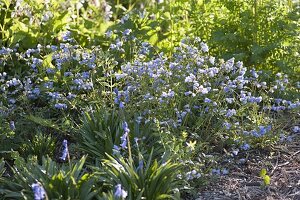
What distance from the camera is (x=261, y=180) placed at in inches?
163

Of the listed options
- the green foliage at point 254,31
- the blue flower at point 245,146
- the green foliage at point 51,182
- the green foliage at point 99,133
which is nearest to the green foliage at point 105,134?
the green foliage at point 99,133

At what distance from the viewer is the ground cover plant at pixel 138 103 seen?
3615 millimetres

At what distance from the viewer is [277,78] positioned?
17.4ft

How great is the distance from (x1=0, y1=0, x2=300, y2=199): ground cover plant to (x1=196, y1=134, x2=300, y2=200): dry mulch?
0.19 feet

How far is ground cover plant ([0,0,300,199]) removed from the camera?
3615 millimetres

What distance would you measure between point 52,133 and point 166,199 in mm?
1545

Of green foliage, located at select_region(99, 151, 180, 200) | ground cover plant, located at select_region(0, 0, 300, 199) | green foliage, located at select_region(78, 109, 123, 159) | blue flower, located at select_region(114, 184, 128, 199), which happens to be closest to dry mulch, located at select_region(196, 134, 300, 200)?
ground cover plant, located at select_region(0, 0, 300, 199)

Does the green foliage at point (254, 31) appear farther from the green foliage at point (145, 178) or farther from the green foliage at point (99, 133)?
the green foliage at point (145, 178)

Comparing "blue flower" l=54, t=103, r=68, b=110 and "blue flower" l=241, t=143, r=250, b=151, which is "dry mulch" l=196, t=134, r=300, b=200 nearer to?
"blue flower" l=241, t=143, r=250, b=151

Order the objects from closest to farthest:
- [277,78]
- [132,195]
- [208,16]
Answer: [132,195] < [277,78] < [208,16]

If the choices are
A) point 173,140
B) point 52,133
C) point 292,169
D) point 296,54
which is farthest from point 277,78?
point 52,133

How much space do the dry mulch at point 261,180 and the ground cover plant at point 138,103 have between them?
0.06 metres

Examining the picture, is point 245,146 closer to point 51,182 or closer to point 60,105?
point 60,105

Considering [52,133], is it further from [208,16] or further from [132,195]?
[208,16]
